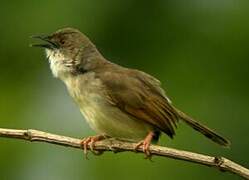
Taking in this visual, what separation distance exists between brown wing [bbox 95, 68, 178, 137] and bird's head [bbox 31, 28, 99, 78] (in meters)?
0.21

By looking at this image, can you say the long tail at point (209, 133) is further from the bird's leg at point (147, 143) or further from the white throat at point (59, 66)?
the white throat at point (59, 66)

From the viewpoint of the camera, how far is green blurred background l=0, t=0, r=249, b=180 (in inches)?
361

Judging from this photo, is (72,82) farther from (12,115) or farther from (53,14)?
(53,14)

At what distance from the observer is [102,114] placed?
7.41 metres

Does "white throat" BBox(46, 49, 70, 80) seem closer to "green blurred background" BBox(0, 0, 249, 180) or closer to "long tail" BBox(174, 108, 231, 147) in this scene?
"long tail" BBox(174, 108, 231, 147)

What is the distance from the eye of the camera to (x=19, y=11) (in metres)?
11.6

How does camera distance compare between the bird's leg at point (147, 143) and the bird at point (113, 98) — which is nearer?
the bird's leg at point (147, 143)

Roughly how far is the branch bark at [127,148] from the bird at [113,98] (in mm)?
187

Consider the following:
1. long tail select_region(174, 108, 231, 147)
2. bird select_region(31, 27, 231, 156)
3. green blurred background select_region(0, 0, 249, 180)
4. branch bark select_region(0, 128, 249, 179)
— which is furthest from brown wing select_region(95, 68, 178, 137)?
green blurred background select_region(0, 0, 249, 180)

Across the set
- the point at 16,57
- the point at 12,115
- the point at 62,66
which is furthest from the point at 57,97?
the point at 62,66

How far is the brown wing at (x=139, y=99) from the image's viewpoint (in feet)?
24.3

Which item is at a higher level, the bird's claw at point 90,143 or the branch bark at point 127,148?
the bird's claw at point 90,143

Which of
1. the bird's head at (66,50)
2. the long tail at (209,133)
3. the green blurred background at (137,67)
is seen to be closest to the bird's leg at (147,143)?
the long tail at (209,133)

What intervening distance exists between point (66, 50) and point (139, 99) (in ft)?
1.98
